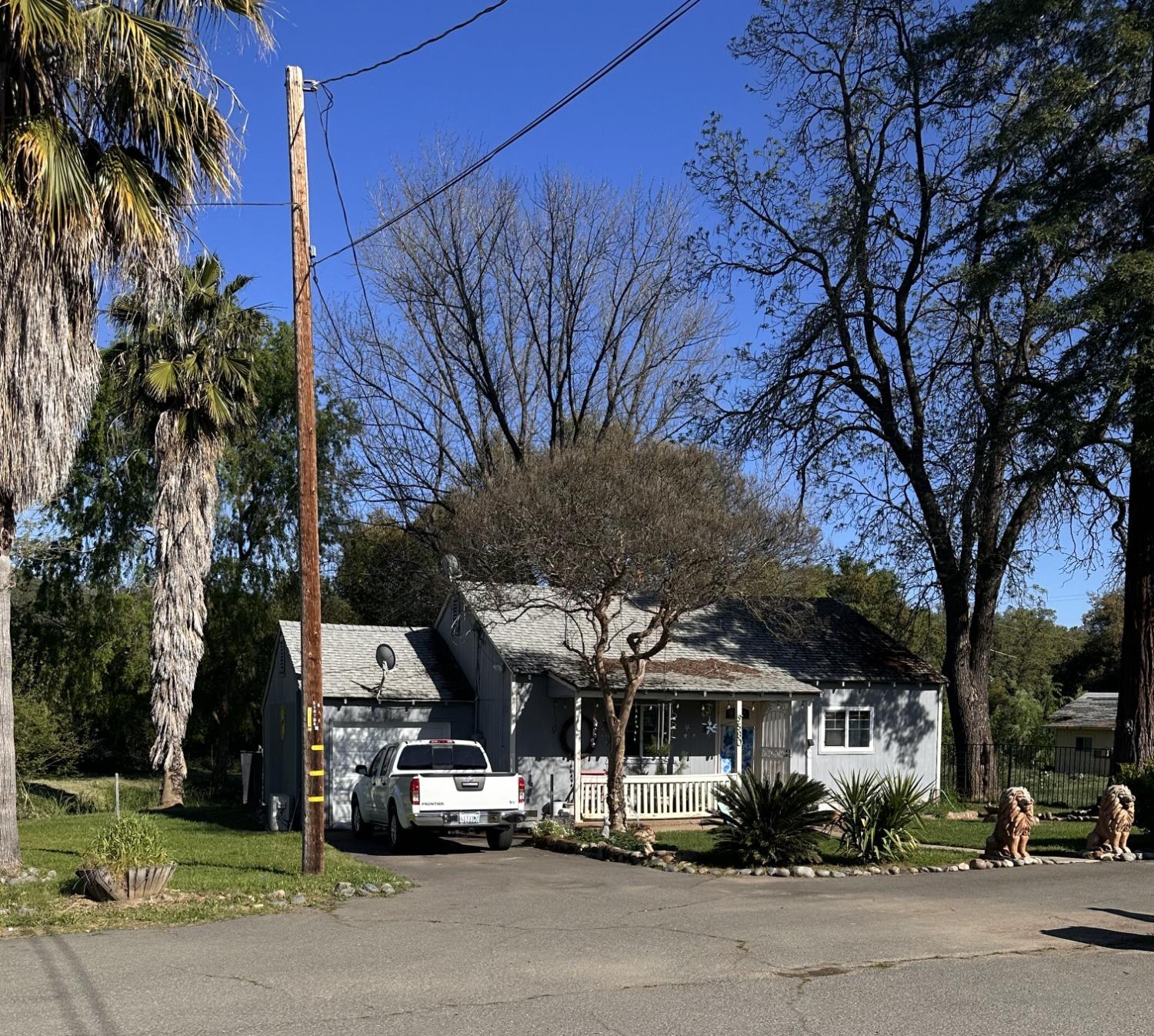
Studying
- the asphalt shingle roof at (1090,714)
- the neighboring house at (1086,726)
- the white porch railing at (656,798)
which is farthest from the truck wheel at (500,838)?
the asphalt shingle roof at (1090,714)

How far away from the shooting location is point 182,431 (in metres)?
27.5

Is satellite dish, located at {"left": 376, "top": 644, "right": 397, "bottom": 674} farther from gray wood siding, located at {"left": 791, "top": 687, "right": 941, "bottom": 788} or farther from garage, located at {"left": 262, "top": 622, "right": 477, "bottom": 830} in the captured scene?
gray wood siding, located at {"left": 791, "top": 687, "right": 941, "bottom": 788}

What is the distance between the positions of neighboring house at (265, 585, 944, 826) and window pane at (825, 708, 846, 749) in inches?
1.3

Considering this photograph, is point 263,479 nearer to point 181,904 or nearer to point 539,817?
point 539,817

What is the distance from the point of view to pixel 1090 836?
1836 cm

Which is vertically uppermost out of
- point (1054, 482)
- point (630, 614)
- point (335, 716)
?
point (1054, 482)

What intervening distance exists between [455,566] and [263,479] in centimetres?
1862

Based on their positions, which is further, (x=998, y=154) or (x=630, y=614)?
(x=630, y=614)

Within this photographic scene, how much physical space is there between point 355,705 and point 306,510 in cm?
1054

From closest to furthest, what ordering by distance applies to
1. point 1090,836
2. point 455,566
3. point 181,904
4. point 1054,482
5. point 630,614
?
1. point 181,904
2. point 1090,836
3. point 455,566
4. point 1054,482
5. point 630,614

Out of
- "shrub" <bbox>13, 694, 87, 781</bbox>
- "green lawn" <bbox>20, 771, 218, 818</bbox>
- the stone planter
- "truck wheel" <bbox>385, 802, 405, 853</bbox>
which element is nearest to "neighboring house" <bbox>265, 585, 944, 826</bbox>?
"truck wheel" <bbox>385, 802, 405, 853</bbox>

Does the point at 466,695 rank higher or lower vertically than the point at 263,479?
lower

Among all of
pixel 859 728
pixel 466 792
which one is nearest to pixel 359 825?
pixel 466 792

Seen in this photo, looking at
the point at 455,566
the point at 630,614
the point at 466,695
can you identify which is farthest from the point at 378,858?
the point at 630,614
